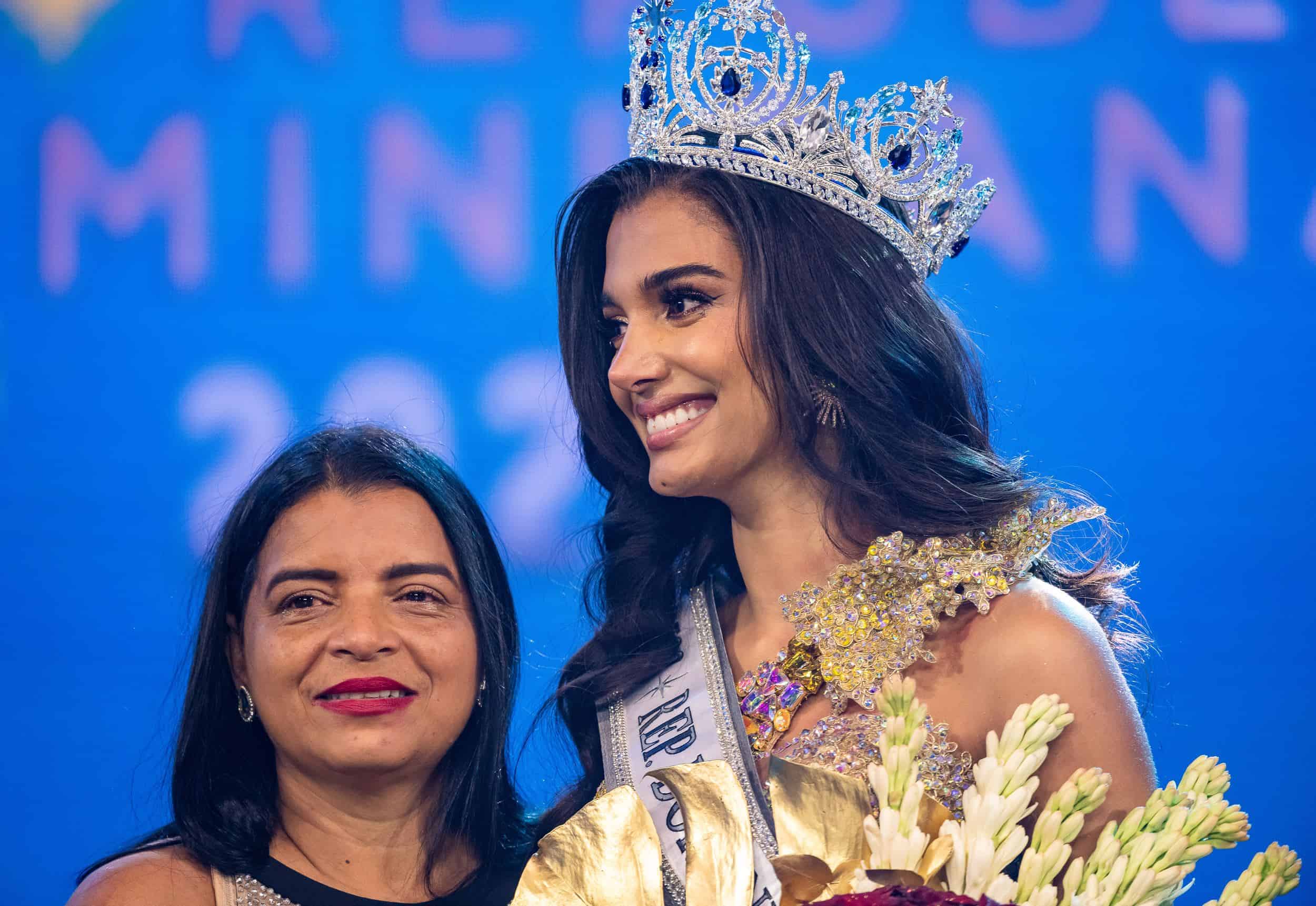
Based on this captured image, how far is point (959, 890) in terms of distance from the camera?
0.79 meters

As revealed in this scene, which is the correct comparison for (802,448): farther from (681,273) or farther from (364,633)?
(364,633)

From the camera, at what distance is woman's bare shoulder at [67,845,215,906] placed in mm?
1376

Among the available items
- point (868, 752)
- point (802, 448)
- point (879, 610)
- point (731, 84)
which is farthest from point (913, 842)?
point (731, 84)

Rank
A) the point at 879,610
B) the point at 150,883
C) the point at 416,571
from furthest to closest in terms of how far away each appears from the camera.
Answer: the point at 879,610, the point at 416,571, the point at 150,883

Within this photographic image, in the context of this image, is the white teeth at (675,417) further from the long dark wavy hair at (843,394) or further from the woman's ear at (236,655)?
the woman's ear at (236,655)

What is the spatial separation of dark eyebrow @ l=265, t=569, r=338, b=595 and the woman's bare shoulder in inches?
11.0

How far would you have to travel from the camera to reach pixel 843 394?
1.70 metres

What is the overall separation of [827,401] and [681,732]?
1.41ft

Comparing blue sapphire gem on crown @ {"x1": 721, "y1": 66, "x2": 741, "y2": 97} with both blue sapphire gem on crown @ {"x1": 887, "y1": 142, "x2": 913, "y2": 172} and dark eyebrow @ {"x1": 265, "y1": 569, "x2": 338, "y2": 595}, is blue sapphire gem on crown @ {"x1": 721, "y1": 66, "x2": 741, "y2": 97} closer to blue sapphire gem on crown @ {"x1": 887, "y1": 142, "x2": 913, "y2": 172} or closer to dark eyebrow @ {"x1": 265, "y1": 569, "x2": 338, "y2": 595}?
blue sapphire gem on crown @ {"x1": 887, "y1": 142, "x2": 913, "y2": 172}

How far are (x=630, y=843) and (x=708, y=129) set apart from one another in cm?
112

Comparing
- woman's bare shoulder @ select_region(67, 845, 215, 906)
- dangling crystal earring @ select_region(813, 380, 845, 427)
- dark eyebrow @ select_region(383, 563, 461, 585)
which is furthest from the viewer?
dangling crystal earring @ select_region(813, 380, 845, 427)

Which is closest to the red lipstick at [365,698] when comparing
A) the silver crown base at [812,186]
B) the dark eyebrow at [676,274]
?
the dark eyebrow at [676,274]

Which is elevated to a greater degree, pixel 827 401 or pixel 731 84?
pixel 731 84

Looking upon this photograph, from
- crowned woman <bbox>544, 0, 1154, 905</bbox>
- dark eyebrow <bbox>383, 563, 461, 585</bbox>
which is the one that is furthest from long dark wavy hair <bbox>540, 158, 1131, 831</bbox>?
dark eyebrow <bbox>383, 563, 461, 585</bbox>
